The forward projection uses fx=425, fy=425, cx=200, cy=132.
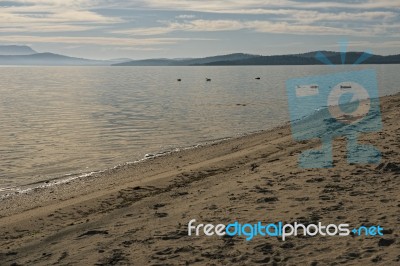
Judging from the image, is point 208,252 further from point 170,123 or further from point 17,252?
point 170,123

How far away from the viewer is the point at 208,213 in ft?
34.7

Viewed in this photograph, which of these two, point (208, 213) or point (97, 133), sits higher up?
point (208, 213)

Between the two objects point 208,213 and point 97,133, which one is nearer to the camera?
point 208,213

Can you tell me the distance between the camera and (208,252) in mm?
8312

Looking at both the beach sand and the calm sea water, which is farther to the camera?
the calm sea water

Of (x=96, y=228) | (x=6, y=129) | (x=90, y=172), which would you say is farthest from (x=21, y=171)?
(x=6, y=129)

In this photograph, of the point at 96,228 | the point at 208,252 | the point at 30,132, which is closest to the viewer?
the point at 208,252

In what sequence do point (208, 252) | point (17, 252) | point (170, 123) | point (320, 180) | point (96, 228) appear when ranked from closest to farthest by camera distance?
point (208, 252) < point (17, 252) < point (96, 228) < point (320, 180) < point (170, 123)

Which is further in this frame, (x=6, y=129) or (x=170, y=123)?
(x=170, y=123)

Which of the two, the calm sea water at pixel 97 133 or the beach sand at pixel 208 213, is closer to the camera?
the beach sand at pixel 208 213

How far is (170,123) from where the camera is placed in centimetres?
3756

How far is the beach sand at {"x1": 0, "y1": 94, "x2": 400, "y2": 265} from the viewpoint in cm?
812

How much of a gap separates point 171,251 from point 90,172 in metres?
12.5

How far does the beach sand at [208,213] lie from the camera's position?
8.12 m
